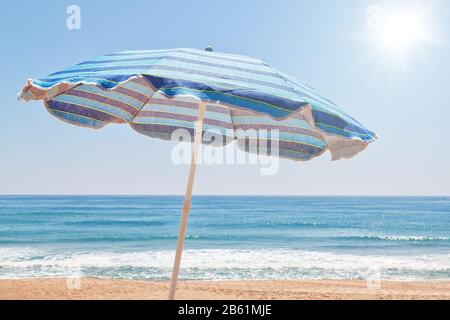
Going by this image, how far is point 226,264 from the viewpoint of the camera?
53.4ft

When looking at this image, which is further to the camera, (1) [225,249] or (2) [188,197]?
(1) [225,249]

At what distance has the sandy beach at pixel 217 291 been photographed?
9.10 meters

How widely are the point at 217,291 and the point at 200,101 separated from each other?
7034mm

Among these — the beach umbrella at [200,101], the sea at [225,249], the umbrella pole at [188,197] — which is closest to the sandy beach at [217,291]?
the sea at [225,249]

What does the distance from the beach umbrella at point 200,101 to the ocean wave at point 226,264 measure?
868cm

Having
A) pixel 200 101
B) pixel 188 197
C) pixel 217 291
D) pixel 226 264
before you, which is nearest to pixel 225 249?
pixel 226 264

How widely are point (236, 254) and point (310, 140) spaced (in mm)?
15763

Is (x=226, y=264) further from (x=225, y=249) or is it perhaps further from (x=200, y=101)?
(x=200, y=101)

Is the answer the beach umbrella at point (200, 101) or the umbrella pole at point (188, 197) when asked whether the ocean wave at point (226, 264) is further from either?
the umbrella pole at point (188, 197)

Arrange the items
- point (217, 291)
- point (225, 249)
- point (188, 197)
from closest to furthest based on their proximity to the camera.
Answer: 1. point (188, 197)
2. point (217, 291)
3. point (225, 249)

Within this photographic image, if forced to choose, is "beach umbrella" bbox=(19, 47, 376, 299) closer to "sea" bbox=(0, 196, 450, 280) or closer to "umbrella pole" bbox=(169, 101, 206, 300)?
"umbrella pole" bbox=(169, 101, 206, 300)

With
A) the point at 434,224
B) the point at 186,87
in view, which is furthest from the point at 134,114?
the point at 434,224

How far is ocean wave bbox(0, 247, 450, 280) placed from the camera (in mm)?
14016

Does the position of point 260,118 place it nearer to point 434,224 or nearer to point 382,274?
point 382,274
